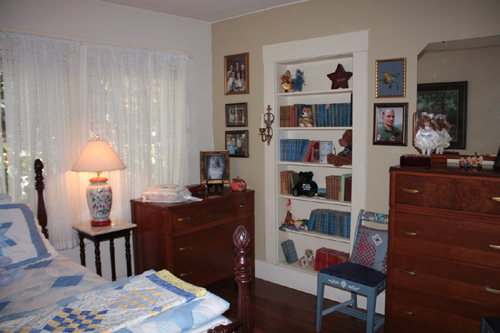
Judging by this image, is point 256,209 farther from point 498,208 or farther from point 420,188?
point 498,208

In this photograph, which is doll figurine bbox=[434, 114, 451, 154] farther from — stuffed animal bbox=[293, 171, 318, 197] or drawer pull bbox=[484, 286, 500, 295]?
stuffed animal bbox=[293, 171, 318, 197]

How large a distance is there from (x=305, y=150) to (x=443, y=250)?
1.51 m

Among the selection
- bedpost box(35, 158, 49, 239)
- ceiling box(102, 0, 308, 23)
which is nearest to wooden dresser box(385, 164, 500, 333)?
ceiling box(102, 0, 308, 23)

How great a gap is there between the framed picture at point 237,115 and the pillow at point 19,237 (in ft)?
6.75

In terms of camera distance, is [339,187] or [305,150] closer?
[339,187]

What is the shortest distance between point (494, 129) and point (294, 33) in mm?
1805

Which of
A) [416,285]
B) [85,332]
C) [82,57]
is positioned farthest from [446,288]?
[82,57]

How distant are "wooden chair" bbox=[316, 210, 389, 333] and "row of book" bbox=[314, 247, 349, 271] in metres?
0.36

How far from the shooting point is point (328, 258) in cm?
329

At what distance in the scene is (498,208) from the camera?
2119 mm

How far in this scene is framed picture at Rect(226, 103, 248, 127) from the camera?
147 inches

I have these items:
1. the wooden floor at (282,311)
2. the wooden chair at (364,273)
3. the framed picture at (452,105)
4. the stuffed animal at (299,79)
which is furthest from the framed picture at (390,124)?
the wooden floor at (282,311)

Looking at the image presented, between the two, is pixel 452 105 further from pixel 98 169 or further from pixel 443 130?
pixel 98 169

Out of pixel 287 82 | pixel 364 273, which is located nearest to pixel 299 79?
pixel 287 82
